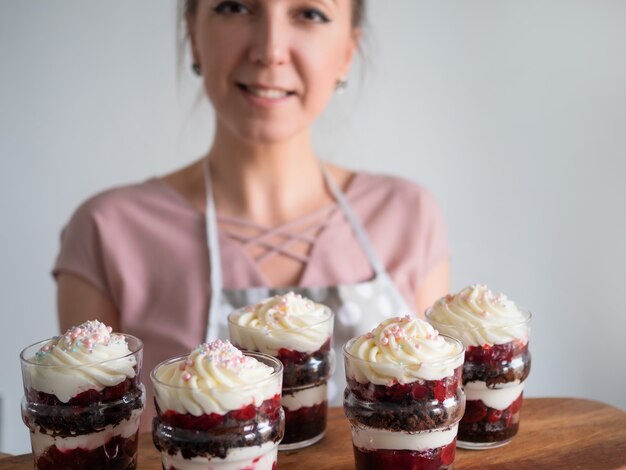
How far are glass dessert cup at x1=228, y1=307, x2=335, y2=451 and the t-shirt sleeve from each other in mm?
758

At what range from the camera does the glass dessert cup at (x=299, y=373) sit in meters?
1.21

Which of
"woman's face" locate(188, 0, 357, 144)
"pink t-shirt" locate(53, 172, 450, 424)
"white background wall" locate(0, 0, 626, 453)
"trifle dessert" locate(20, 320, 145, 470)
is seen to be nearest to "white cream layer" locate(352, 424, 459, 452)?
"trifle dessert" locate(20, 320, 145, 470)

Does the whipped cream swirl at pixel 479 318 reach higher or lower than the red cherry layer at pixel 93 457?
higher

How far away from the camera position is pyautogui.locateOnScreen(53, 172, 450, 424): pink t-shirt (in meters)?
1.90

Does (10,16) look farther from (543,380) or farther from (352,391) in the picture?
(543,380)

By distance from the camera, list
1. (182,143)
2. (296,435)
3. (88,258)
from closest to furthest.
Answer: (296,435) → (88,258) → (182,143)

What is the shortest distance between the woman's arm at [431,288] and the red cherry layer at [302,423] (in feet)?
2.64

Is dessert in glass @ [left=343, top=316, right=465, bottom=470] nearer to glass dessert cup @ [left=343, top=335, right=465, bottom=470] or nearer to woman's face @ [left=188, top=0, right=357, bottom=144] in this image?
glass dessert cup @ [left=343, top=335, right=465, bottom=470]

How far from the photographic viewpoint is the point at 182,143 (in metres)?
2.65

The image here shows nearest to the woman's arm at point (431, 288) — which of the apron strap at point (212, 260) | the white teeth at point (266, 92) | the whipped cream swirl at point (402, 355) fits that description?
the apron strap at point (212, 260)

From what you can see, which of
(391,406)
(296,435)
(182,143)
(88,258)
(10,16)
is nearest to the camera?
(391,406)

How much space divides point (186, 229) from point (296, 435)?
0.85m

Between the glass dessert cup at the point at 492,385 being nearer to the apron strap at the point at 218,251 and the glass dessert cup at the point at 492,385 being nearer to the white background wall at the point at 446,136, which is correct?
the apron strap at the point at 218,251

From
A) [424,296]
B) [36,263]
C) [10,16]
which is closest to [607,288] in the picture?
[424,296]
